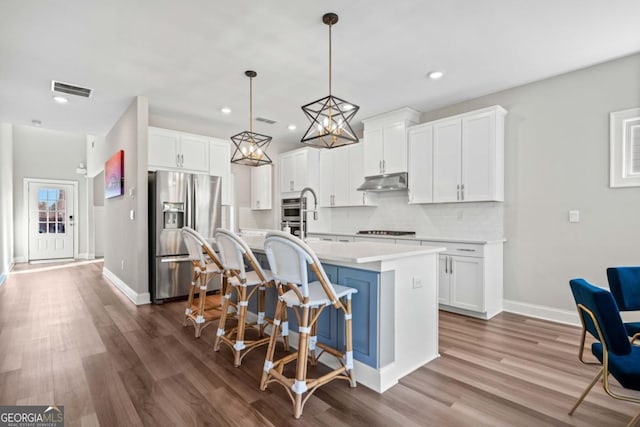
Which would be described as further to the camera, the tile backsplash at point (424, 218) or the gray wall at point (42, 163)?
the gray wall at point (42, 163)

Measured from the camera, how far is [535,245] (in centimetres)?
368

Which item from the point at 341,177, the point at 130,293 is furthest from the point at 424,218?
the point at 130,293

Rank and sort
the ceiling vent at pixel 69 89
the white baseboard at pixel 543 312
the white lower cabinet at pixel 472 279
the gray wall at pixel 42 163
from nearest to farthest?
1. the white baseboard at pixel 543 312
2. the white lower cabinet at pixel 472 279
3. the ceiling vent at pixel 69 89
4. the gray wall at pixel 42 163

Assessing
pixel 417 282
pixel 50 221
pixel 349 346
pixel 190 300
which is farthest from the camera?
pixel 50 221

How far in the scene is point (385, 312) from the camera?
2.14 metres

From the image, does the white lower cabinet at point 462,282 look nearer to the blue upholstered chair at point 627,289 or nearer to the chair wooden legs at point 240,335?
the blue upholstered chair at point 627,289

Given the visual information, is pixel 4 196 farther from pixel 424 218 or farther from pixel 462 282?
pixel 462 282

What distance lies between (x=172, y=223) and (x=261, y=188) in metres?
2.21

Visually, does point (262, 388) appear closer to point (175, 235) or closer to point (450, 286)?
point (450, 286)

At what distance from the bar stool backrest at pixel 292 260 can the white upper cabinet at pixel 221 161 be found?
3550mm

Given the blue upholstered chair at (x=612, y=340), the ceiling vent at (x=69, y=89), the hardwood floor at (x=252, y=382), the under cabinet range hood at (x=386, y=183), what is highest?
the ceiling vent at (x=69, y=89)

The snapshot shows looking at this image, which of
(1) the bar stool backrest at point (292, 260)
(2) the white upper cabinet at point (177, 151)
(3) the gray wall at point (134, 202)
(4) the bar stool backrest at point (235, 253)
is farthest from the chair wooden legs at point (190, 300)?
(2) the white upper cabinet at point (177, 151)

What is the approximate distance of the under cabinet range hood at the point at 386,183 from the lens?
15.0ft

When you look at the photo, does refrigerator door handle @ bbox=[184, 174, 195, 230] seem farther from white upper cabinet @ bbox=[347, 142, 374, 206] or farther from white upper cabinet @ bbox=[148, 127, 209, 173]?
white upper cabinet @ bbox=[347, 142, 374, 206]
